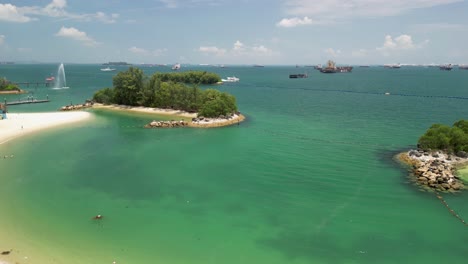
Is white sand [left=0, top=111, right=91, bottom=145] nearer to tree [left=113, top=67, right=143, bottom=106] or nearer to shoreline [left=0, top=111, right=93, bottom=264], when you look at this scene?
shoreline [left=0, top=111, right=93, bottom=264]

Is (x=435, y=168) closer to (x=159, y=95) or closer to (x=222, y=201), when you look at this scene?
(x=222, y=201)

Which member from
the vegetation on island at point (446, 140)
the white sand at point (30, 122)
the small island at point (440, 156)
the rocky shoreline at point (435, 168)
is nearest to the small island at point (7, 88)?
the white sand at point (30, 122)

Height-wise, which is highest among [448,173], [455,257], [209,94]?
[209,94]

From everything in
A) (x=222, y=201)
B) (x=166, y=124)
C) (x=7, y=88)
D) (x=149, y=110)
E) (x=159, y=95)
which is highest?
(x=159, y=95)

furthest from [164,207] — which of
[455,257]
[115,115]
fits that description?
[115,115]

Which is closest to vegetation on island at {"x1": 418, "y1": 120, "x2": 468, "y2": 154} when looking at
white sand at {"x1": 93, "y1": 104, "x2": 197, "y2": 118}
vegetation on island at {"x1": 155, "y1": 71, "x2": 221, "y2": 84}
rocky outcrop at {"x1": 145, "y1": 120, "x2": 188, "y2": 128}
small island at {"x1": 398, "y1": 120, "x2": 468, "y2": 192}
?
small island at {"x1": 398, "y1": 120, "x2": 468, "y2": 192}

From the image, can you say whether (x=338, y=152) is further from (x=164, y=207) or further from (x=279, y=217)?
(x=164, y=207)

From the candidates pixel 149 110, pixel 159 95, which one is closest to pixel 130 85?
pixel 159 95
